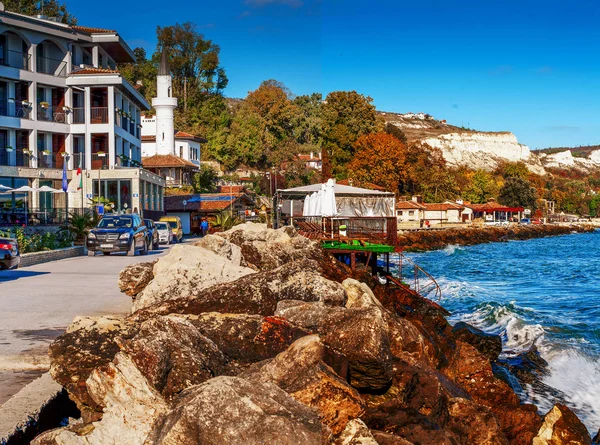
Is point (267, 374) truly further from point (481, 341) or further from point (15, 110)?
point (15, 110)

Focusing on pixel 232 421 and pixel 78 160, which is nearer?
pixel 232 421

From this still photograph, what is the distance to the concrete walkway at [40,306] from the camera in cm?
817

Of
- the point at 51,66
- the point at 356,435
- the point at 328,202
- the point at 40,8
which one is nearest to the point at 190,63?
the point at 40,8

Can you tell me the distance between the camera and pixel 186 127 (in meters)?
94.1

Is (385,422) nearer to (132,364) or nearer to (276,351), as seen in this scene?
(276,351)

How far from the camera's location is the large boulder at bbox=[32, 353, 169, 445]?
5.75 m

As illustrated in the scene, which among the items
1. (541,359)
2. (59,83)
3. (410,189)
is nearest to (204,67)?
(410,189)

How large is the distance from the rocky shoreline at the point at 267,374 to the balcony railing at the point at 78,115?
40571mm

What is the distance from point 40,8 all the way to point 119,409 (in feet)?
277

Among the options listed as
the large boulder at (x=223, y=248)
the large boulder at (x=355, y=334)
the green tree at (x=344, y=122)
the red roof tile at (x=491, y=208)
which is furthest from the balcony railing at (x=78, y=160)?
the red roof tile at (x=491, y=208)

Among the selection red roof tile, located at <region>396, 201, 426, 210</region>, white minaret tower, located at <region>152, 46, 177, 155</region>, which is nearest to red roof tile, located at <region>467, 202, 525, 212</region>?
red roof tile, located at <region>396, 201, 426, 210</region>

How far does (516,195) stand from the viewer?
447 feet

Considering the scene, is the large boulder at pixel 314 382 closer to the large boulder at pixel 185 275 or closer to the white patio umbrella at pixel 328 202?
the large boulder at pixel 185 275

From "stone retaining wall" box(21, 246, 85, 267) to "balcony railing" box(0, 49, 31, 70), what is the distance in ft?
73.1
